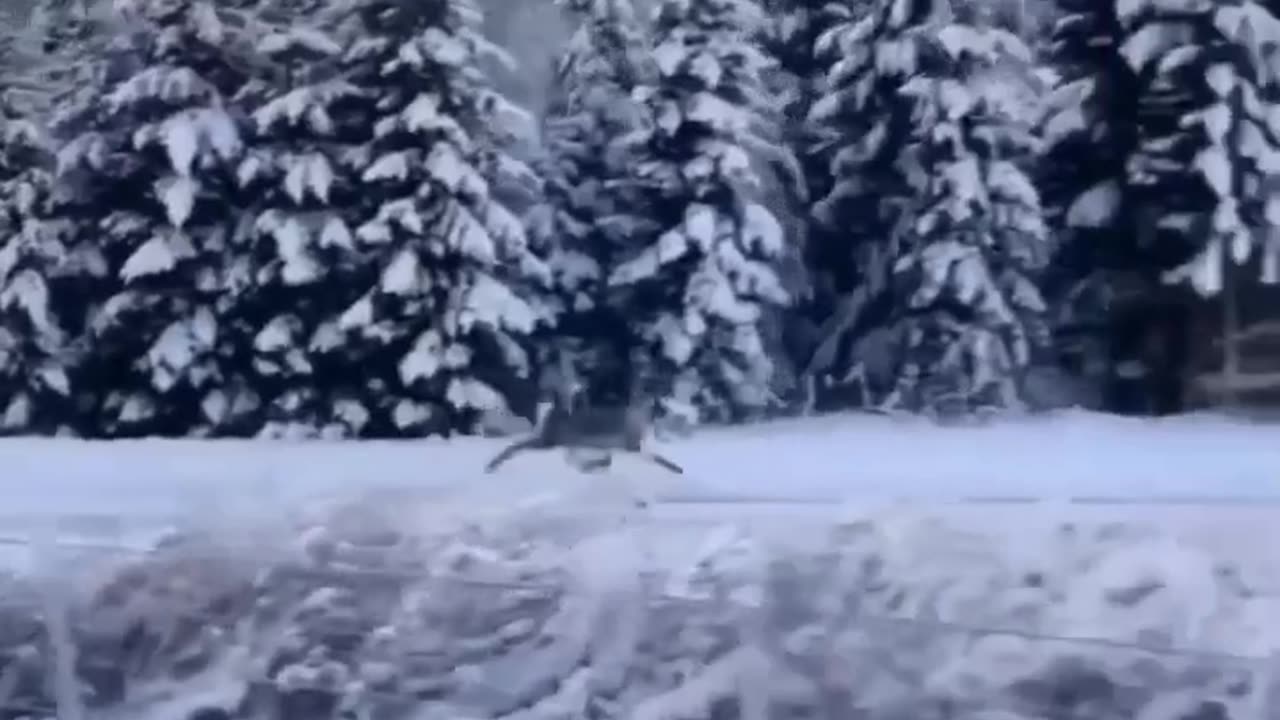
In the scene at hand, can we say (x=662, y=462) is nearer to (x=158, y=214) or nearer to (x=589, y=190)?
(x=589, y=190)

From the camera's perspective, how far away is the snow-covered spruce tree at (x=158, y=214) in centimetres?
307

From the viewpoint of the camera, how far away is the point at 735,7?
2.96 m

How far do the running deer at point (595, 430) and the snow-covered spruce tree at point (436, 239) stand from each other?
0.08 m

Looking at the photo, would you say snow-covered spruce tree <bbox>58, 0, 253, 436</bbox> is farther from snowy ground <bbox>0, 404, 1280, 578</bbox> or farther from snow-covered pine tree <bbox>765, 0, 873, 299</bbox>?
snow-covered pine tree <bbox>765, 0, 873, 299</bbox>

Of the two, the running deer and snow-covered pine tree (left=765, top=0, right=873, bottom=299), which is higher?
snow-covered pine tree (left=765, top=0, right=873, bottom=299)

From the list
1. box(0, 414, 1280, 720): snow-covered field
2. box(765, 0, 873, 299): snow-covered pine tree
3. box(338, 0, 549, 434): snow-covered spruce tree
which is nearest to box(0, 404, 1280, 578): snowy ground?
box(0, 414, 1280, 720): snow-covered field

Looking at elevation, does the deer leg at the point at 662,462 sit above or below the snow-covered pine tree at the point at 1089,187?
below

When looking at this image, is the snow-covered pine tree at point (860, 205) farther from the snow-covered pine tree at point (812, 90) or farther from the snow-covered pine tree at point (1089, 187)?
the snow-covered pine tree at point (1089, 187)

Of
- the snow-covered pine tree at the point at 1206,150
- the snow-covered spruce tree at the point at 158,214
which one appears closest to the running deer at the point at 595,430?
the snow-covered spruce tree at the point at 158,214

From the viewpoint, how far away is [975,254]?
270 cm

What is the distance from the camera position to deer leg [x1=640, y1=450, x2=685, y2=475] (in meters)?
2.73

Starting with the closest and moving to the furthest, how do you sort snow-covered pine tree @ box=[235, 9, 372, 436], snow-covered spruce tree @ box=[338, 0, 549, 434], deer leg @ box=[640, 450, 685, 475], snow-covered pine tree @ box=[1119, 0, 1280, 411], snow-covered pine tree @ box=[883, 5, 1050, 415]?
1. snow-covered pine tree @ box=[1119, 0, 1280, 411]
2. snow-covered pine tree @ box=[883, 5, 1050, 415]
3. deer leg @ box=[640, 450, 685, 475]
4. snow-covered spruce tree @ box=[338, 0, 549, 434]
5. snow-covered pine tree @ box=[235, 9, 372, 436]

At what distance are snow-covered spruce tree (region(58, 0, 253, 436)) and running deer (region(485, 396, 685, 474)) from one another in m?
0.64

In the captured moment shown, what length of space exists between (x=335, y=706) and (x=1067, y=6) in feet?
5.76
